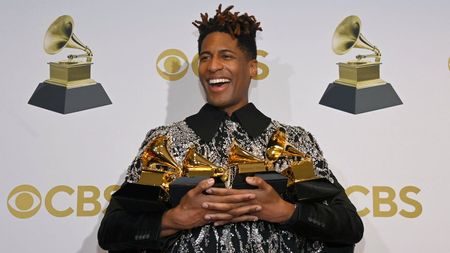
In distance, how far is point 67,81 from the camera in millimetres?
1736

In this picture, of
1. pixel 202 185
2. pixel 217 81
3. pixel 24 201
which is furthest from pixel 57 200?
pixel 202 185

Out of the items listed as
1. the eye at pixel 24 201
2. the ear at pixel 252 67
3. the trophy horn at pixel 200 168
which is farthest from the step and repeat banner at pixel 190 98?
the trophy horn at pixel 200 168

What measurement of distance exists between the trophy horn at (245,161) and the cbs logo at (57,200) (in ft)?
1.89

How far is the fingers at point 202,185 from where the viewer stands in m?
1.12

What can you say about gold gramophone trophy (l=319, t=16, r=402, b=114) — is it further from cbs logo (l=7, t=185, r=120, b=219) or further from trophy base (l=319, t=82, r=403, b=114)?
cbs logo (l=7, t=185, r=120, b=219)

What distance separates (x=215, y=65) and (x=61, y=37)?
22.9 inches

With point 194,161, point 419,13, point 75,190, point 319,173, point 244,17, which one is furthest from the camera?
point 419,13

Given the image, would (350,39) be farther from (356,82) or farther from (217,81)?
(217,81)

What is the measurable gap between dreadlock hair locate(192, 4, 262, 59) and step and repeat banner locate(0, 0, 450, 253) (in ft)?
0.74

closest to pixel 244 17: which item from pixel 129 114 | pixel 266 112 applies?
pixel 266 112

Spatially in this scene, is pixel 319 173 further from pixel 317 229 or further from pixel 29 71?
pixel 29 71

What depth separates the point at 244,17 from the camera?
1530 millimetres

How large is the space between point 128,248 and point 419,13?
Result: 1154 millimetres

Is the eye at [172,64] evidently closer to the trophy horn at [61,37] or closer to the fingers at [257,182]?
the trophy horn at [61,37]
